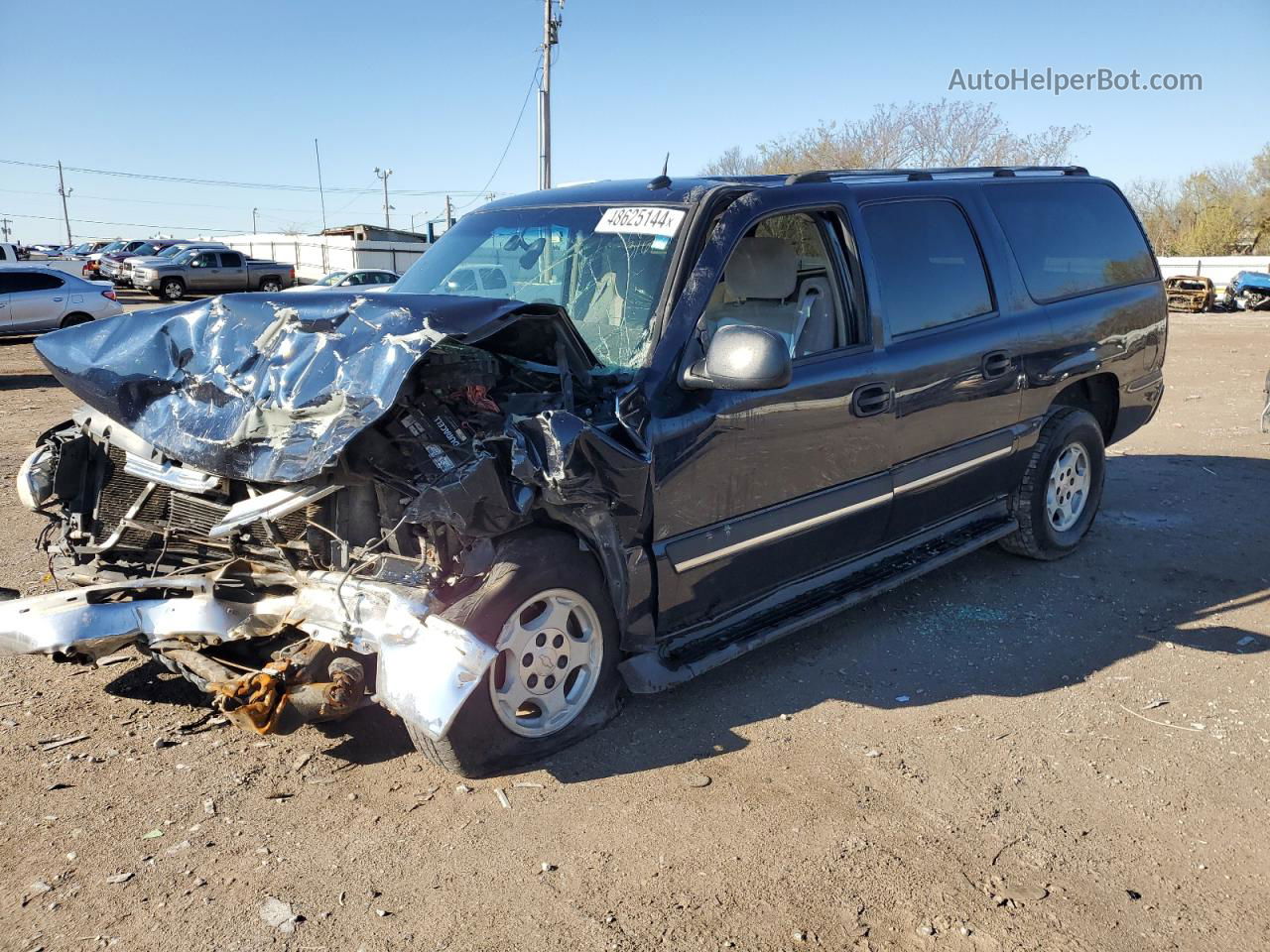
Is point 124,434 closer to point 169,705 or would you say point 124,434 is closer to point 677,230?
point 169,705

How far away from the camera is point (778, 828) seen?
3.23 metres

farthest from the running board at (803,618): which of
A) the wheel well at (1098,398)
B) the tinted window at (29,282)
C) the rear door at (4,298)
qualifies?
the tinted window at (29,282)

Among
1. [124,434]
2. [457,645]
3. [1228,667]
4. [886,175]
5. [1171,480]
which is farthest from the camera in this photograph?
[1171,480]

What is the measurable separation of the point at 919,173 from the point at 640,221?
1.80 m

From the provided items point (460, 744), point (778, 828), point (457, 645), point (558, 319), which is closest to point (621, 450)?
point (558, 319)

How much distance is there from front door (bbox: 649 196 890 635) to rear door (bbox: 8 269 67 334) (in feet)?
54.4

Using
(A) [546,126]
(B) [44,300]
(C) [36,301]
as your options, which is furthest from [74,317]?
(A) [546,126]

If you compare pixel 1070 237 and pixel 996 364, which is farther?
pixel 1070 237

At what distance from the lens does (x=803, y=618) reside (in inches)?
166

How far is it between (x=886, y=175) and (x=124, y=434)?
3.64 meters

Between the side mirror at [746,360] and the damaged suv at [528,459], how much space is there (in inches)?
0.5

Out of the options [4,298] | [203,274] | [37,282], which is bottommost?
[4,298]

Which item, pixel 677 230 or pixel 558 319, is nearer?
pixel 558 319

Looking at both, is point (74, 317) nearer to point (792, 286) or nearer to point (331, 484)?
point (792, 286)
